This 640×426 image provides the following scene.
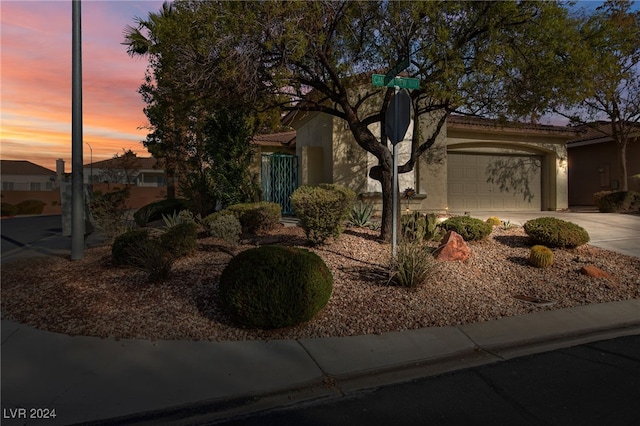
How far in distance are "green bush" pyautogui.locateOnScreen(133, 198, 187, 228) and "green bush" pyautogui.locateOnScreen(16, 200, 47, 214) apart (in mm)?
21271

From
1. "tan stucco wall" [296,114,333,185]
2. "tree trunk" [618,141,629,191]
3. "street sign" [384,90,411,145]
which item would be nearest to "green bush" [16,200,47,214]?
"tan stucco wall" [296,114,333,185]

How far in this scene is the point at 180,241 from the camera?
24.1ft

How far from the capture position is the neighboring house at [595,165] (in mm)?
20000

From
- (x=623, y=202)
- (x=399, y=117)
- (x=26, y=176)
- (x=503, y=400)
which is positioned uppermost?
(x=26, y=176)

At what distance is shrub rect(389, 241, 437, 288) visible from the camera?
20.1 feet

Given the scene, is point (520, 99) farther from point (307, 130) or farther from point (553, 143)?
point (553, 143)

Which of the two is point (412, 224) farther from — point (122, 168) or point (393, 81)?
point (122, 168)

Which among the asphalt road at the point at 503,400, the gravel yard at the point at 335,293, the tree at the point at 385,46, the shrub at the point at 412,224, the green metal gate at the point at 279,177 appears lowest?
the asphalt road at the point at 503,400

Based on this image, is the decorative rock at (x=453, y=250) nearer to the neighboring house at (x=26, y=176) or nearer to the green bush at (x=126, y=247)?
the green bush at (x=126, y=247)

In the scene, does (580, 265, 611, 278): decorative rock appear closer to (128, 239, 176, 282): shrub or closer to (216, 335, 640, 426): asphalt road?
(216, 335, 640, 426): asphalt road

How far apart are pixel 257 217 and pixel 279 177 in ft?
16.7

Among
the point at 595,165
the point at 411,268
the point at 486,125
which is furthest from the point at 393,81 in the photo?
the point at 595,165

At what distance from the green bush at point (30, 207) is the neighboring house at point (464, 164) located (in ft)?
77.2

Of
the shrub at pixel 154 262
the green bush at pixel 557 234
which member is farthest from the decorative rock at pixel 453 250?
the shrub at pixel 154 262
